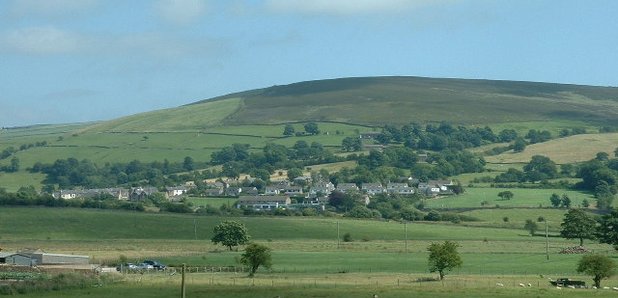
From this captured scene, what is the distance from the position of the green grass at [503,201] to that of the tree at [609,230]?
33090 millimetres

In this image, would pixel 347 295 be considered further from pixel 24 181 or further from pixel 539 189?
pixel 24 181

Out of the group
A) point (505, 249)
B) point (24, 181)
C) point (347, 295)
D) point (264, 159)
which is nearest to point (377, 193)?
point (264, 159)

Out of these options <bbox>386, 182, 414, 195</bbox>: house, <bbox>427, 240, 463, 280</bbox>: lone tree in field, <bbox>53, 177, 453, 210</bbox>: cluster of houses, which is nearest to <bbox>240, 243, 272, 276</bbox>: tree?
<bbox>427, 240, 463, 280</bbox>: lone tree in field

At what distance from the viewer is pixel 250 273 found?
7562 centimetres

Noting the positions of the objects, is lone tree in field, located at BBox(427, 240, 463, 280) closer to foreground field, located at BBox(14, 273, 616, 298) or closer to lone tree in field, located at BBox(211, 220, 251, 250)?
foreground field, located at BBox(14, 273, 616, 298)

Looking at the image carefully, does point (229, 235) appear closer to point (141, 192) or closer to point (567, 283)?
point (567, 283)

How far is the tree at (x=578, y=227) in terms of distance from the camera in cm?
10725

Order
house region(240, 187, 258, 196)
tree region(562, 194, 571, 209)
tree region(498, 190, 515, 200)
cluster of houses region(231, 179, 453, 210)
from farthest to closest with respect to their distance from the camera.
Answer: house region(240, 187, 258, 196)
cluster of houses region(231, 179, 453, 210)
tree region(498, 190, 515, 200)
tree region(562, 194, 571, 209)

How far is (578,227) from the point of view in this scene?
107 metres

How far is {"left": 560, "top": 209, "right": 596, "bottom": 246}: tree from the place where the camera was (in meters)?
107

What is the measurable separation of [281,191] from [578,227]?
7535 cm

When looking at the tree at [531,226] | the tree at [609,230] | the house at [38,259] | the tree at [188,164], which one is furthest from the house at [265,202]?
the house at [38,259]

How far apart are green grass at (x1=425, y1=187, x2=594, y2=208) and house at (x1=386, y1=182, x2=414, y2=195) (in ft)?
39.3

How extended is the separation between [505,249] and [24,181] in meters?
106
